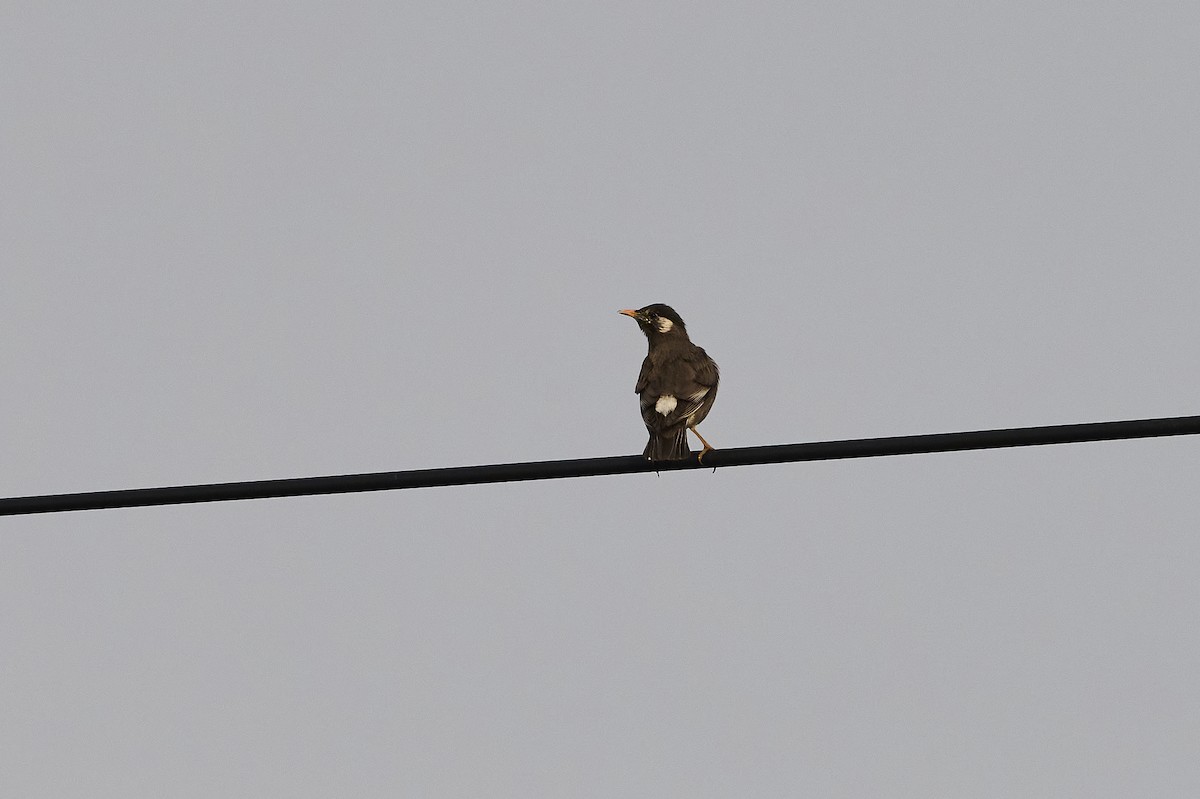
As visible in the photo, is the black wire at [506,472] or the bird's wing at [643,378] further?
the bird's wing at [643,378]

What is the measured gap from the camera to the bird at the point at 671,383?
46.0 ft

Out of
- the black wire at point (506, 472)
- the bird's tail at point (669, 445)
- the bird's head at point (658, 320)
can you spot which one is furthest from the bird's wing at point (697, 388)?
the black wire at point (506, 472)

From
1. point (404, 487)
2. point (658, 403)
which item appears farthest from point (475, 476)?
point (658, 403)

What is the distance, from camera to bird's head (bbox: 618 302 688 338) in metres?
17.8

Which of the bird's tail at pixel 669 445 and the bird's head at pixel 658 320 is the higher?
the bird's head at pixel 658 320

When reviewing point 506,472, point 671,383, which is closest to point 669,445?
point 671,383

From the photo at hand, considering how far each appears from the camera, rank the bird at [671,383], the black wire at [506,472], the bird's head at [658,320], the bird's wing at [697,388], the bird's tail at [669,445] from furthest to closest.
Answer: the bird's head at [658,320] → the bird's wing at [697,388] → the bird at [671,383] → the bird's tail at [669,445] → the black wire at [506,472]

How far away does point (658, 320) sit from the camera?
58.6 feet

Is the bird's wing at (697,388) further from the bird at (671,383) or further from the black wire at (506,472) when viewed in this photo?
the black wire at (506,472)

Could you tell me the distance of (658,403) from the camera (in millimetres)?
14781

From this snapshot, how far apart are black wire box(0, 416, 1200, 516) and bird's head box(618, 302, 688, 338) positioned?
25.5 feet

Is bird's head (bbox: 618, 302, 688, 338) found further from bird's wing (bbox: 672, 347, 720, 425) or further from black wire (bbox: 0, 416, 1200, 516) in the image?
black wire (bbox: 0, 416, 1200, 516)

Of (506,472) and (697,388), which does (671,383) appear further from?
(506,472)

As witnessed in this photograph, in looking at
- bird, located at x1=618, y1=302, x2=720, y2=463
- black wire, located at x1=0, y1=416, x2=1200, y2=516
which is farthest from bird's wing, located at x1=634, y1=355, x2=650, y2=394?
black wire, located at x1=0, y1=416, x2=1200, y2=516
